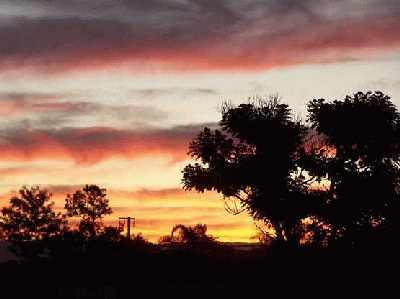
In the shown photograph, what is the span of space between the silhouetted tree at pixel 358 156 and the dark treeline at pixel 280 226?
82 millimetres

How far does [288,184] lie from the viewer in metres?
65.1

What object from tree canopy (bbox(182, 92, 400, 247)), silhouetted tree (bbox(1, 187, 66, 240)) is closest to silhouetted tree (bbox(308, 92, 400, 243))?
tree canopy (bbox(182, 92, 400, 247))

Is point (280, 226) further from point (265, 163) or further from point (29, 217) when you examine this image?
point (29, 217)

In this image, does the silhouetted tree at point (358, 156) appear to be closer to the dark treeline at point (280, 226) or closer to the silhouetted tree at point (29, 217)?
the dark treeline at point (280, 226)

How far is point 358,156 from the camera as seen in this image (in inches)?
2520

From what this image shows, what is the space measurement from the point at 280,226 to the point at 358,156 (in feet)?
28.1

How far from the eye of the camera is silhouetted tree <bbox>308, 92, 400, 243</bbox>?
60.7 m

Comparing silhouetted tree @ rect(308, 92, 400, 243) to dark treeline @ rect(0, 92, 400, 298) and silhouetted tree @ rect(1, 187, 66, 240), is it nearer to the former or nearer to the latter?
dark treeline @ rect(0, 92, 400, 298)

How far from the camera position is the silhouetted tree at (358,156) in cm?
6066

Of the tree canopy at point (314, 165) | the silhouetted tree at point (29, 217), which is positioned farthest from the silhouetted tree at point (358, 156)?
the silhouetted tree at point (29, 217)

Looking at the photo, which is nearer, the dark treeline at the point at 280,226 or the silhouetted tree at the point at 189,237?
the dark treeline at the point at 280,226

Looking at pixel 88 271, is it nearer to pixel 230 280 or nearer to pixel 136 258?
pixel 136 258

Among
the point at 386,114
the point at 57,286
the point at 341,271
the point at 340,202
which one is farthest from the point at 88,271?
the point at 386,114

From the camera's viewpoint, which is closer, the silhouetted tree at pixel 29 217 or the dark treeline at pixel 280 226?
the dark treeline at pixel 280 226
